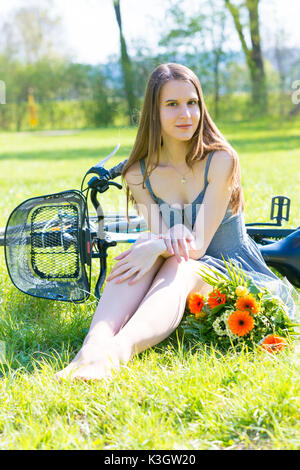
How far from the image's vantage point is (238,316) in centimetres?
230

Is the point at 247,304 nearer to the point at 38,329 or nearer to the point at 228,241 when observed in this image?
the point at 228,241

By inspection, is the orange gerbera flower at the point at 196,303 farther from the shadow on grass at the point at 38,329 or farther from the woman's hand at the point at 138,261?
the shadow on grass at the point at 38,329

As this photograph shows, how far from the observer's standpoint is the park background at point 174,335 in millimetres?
1780

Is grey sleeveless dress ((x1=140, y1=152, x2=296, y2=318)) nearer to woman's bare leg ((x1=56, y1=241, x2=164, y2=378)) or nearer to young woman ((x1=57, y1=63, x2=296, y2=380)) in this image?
young woman ((x1=57, y1=63, x2=296, y2=380))

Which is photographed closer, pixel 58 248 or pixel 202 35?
pixel 58 248

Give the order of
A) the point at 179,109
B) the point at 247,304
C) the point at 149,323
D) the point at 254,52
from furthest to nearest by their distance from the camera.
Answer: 1. the point at 254,52
2. the point at 179,109
3. the point at 247,304
4. the point at 149,323

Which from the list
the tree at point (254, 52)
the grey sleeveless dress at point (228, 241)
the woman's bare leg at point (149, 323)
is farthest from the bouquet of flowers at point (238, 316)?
the tree at point (254, 52)

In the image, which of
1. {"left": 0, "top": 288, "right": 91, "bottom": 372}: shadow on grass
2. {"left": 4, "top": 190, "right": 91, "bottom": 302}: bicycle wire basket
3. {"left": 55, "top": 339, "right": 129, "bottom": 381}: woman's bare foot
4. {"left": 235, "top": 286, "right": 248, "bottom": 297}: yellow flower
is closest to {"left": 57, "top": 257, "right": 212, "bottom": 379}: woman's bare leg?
{"left": 55, "top": 339, "right": 129, "bottom": 381}: woman's bare foot

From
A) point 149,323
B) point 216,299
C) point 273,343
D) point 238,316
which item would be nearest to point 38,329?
point 149,323

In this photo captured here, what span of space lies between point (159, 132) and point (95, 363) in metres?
1.23

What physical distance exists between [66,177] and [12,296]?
5177mm

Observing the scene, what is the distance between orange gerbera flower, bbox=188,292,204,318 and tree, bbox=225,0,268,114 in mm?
16842

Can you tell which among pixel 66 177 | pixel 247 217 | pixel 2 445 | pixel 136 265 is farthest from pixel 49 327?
pixel 66 177

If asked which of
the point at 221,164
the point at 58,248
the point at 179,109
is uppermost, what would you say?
the point at 179,109
